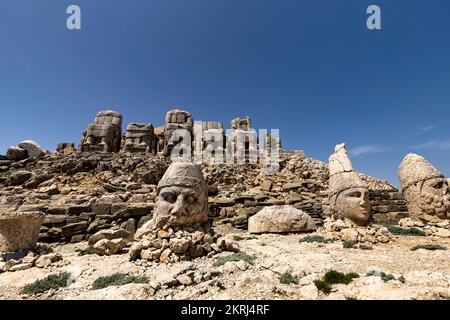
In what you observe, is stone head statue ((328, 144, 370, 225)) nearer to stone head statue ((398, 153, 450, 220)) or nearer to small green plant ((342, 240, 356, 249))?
small green plant ((342, 240, 356, 249))

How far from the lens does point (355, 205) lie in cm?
795

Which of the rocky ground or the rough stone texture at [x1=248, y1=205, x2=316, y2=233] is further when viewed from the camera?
the rough stone texture at [x1=248, y1=205, x2=316, y2=233]

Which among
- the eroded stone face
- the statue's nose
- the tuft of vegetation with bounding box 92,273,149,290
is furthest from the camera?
the eroded stone face

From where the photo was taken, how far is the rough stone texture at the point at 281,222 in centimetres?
897

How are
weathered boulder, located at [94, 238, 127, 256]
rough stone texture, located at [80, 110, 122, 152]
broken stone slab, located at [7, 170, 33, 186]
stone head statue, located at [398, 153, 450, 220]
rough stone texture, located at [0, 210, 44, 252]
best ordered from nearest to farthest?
rough stone texture, located at [0, 210, 44, 252] < weathered boulder, located at [94, 238, 127, 256] < stone head statue, located at [398, 153, 450, 220] < broken stone slab, located at [7, 170, 33, 186] < rough stone texture, located at [80, 110, 122, 152]

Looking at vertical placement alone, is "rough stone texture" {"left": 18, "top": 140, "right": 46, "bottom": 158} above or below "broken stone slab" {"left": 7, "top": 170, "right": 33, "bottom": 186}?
above

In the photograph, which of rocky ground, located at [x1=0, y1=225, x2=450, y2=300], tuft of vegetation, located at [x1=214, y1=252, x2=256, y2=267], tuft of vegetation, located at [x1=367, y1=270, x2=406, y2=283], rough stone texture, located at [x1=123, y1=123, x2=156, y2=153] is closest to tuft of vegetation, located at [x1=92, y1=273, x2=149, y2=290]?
rocky ground, located at [x1=0, y1=225, x2=450, y2=300]

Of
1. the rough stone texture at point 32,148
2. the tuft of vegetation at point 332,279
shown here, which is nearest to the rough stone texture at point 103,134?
the rough stone texture at point 32,148

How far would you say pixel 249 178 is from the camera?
17734mm

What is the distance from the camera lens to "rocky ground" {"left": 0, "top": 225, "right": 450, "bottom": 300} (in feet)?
12.1

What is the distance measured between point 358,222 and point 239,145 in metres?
15.2

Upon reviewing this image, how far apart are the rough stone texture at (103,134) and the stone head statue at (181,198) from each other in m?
20.0

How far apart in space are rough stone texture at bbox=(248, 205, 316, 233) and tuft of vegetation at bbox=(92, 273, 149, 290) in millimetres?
5641

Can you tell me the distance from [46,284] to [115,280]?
1284mm
